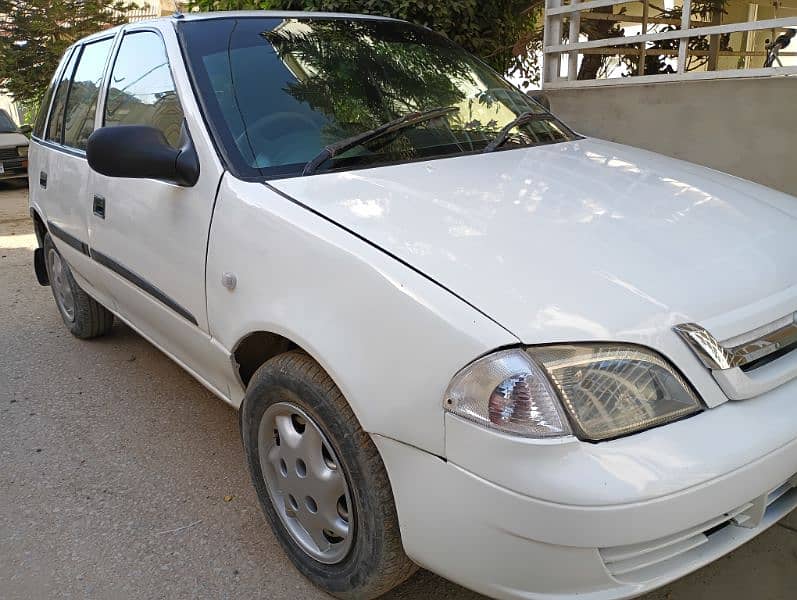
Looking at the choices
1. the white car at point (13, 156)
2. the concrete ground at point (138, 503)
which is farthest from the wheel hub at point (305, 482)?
the white car at point (13, 156)

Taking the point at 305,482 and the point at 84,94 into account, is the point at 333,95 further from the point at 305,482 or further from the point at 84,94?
the point at 84,94

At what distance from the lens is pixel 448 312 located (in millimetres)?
1673

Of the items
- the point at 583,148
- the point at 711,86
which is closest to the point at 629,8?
the point at 711,86

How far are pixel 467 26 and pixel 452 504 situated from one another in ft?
17.7

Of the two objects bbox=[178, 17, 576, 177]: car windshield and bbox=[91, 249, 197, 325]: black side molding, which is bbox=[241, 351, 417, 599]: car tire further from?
bbox=[178, 17, 576, 177]: car windshield

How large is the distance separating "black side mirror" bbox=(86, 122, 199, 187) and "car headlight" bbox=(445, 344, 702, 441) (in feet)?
4.41

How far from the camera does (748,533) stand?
1.80m

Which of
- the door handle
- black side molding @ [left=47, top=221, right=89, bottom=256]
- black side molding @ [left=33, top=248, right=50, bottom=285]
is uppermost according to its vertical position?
the door handle

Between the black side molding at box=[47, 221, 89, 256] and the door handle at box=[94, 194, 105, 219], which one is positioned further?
the black side molding at box=[47, 221, 89, 256]

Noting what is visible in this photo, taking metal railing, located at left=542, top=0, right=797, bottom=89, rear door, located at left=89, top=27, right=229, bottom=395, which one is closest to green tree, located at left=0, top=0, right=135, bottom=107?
metal railing, located at left=542, top=0, right=797, bottom=89

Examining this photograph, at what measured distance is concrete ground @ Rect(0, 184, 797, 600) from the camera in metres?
2.30

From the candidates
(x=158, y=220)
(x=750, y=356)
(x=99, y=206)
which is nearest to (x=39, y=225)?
(x=99, y=206)

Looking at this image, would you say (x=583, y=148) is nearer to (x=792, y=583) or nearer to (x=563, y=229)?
(x=563, y=229)

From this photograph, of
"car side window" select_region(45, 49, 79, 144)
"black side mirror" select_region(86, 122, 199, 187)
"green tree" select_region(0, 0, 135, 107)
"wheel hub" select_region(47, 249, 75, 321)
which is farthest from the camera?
"green tree" select_region(0, 0, 135, 107)
